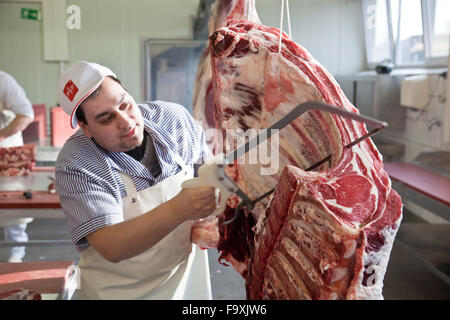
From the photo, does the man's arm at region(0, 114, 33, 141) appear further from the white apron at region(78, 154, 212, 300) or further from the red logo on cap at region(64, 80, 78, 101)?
the red logo on cap at region(64, 80, 78, 101)

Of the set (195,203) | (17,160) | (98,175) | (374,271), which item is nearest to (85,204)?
(98,175)

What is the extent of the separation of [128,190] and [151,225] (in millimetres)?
195

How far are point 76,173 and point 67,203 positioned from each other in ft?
0.23

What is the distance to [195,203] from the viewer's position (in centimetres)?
81

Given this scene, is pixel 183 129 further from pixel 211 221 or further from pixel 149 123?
pixel 211 221

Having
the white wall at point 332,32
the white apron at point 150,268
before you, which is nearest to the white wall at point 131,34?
the white wall at point 332,32

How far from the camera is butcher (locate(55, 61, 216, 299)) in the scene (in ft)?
2.96

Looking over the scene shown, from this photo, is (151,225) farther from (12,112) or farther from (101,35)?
(12,112)

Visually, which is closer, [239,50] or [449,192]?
[239,50]

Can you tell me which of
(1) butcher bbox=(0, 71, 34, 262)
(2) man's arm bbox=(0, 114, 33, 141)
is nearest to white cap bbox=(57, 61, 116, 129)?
Answer: (1) butcher bbox=(0, 71, 34, 262)

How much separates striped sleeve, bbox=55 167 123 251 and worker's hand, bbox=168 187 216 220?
0.64 feet

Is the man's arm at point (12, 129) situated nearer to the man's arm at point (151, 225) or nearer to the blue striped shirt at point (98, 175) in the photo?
the blue striped shirt at point (98, 175)

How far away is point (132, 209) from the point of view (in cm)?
108

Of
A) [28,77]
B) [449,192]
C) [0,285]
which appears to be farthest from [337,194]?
[449,192]
